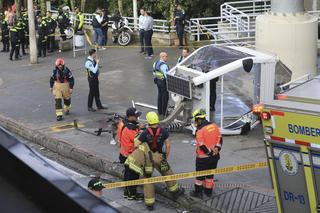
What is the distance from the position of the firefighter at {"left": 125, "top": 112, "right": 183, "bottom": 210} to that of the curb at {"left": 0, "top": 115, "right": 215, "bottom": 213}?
38 centimetres

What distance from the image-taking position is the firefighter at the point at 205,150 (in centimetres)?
827

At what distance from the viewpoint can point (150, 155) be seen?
8258mm

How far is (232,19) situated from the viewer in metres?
21.1

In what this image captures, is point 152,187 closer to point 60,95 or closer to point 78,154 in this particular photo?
point 78,154

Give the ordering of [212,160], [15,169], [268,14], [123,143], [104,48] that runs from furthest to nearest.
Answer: [104,48] < [268,14] < [123,143] < [212,160] < [15,169]

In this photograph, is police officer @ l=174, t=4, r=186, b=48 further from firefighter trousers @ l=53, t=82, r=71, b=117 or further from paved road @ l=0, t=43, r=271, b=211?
firefighter trousers @ l=53, t=82, r=71, b=117

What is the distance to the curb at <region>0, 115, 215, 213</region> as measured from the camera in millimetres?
8344

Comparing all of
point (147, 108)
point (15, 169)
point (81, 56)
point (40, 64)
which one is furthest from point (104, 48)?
point (15, 169)

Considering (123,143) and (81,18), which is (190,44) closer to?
(81,18)

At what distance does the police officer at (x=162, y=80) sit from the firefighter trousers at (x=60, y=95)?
2.12m

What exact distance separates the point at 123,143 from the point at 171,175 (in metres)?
1.04

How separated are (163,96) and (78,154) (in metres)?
2.81

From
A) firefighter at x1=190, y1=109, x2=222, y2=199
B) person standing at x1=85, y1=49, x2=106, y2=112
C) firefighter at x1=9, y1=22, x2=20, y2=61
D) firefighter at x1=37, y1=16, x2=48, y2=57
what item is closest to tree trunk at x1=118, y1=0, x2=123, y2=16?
firefighter at x1=37, y1=16, x2=48, y2=57

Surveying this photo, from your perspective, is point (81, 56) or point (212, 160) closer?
point (212, 160)
